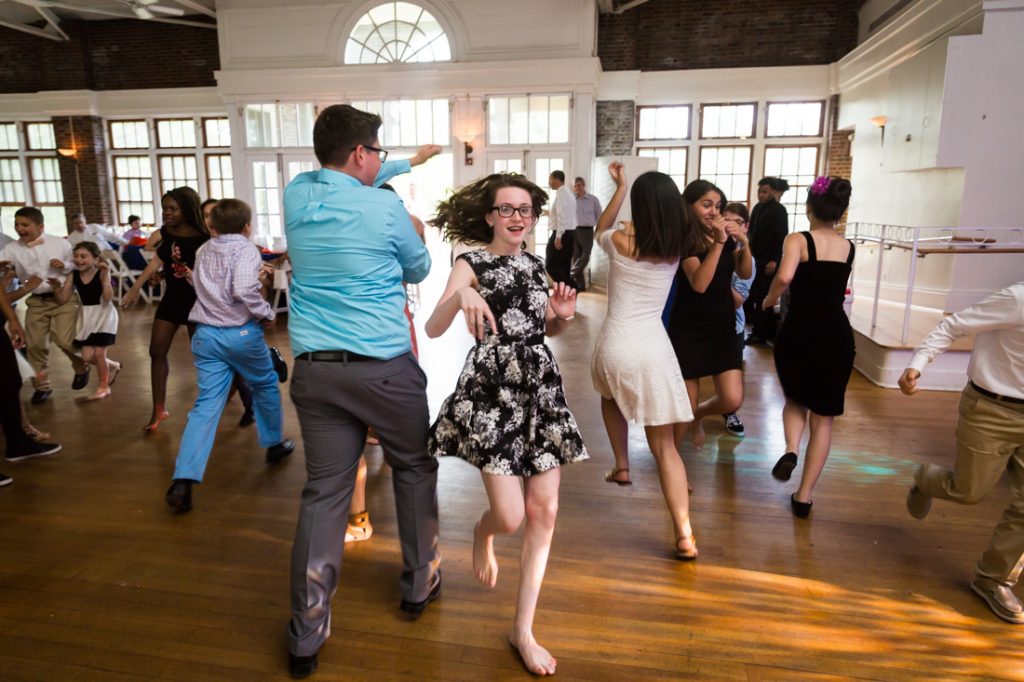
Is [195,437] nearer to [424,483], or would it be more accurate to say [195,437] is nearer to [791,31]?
[424,483]

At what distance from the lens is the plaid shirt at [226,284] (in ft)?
10.2

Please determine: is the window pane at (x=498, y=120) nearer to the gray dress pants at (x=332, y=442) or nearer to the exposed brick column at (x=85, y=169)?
the exposed brick column at (x=85, y=169)

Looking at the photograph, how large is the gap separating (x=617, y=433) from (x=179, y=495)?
2.05 m

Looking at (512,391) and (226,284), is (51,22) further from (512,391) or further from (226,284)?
(512,391)

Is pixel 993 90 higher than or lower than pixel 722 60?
lower

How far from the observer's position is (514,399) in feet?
6.64

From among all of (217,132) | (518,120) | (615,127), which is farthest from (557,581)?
(217,132)

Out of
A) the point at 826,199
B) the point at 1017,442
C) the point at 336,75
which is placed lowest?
the point at 1017,442

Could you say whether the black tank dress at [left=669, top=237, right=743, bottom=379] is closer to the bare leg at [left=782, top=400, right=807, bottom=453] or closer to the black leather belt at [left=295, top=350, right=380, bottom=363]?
the bare leg at [left=782, top=400, right=807, bottom=453]

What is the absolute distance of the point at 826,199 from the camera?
2830 mm

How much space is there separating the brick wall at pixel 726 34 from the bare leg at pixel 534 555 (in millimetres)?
11080

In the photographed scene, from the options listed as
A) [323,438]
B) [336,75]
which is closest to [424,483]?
[323,438]

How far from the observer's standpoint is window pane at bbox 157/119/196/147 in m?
13.4

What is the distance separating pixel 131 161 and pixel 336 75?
5.49m
